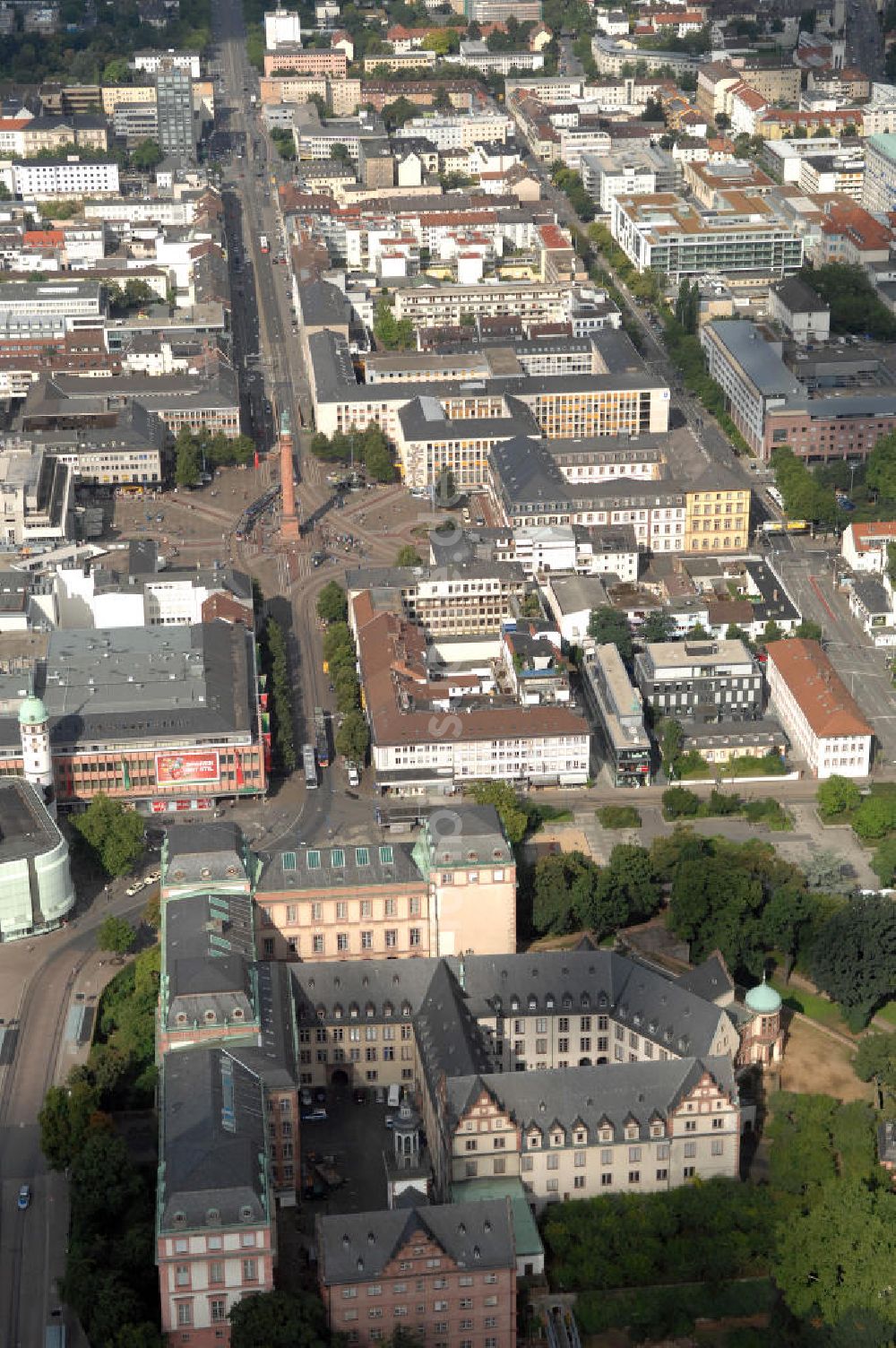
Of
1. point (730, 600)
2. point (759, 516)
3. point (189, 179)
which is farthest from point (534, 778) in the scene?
point (189, 179)

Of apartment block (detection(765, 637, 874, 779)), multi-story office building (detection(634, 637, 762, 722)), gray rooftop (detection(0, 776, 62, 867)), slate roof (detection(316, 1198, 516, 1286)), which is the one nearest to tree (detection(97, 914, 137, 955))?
gray rooftop (detection(0, 776, 62, 867))

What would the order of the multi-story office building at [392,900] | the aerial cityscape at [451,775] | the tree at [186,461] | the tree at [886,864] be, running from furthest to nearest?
the tree at [186,461]
the tree at [886,864]
the multi-story office building at [392,900]
the aerial cityscape at [451,775]

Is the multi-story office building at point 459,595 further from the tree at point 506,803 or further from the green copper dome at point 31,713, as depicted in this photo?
the green copper dome at point 31,713

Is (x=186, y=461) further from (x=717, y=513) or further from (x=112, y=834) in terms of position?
(x=112, y=834)

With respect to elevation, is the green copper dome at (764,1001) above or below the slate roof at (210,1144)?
below

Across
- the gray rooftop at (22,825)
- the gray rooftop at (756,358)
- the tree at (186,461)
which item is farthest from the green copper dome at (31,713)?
the gray rooftop at (756,358)

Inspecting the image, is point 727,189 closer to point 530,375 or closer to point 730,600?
point 530,375

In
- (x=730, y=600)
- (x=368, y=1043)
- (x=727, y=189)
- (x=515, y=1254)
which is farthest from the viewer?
(x=727, y=189)
